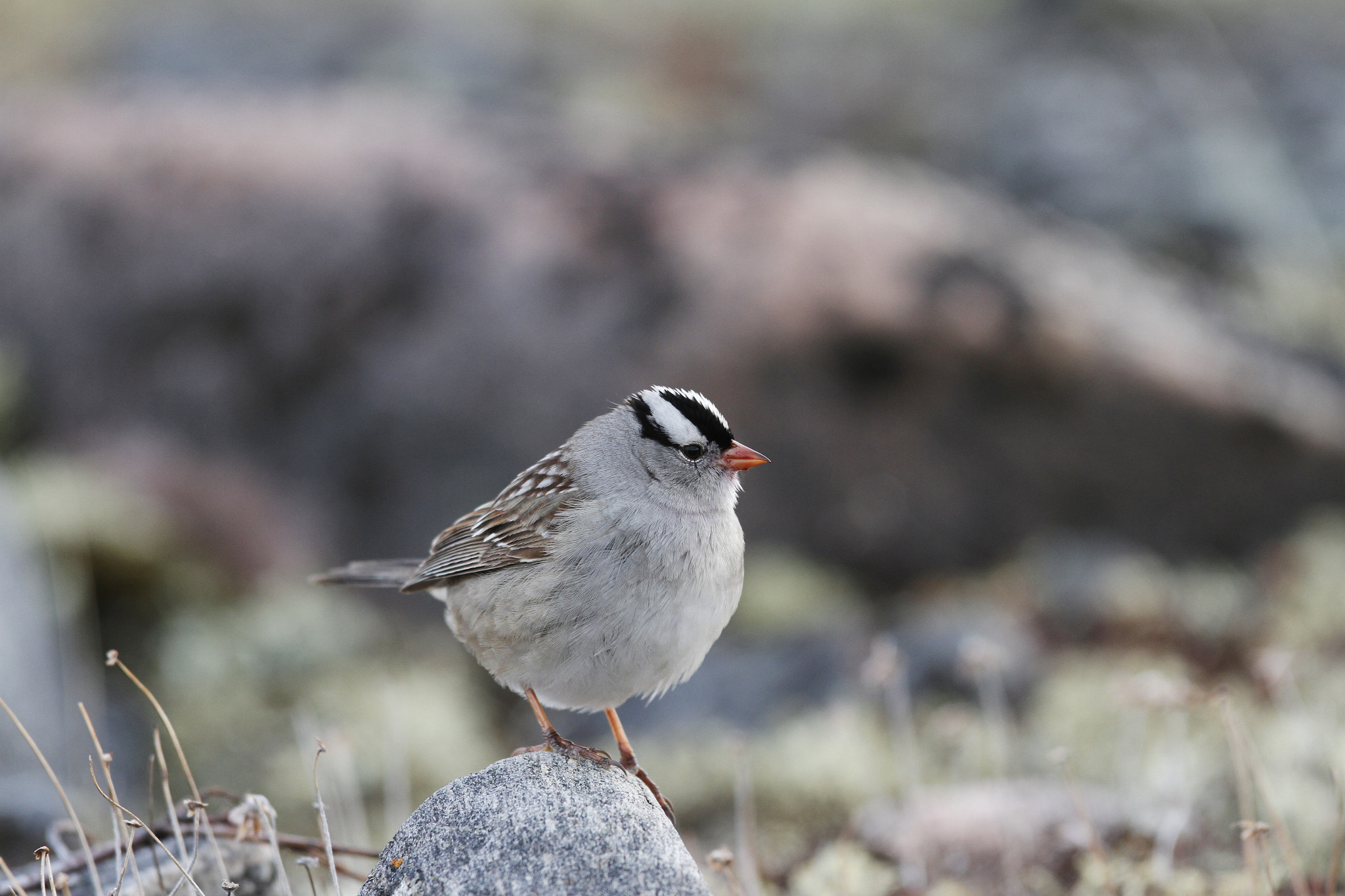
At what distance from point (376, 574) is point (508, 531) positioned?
827 millimetres

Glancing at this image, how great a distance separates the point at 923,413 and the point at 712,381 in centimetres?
169

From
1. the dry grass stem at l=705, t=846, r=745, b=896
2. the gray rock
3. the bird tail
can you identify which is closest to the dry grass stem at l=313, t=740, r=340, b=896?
the gray rock

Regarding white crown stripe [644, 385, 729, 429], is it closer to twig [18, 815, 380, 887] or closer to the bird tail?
the bird tail

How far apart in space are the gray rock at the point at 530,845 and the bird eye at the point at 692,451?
3.85ft

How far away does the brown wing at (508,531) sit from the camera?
3.85 metres

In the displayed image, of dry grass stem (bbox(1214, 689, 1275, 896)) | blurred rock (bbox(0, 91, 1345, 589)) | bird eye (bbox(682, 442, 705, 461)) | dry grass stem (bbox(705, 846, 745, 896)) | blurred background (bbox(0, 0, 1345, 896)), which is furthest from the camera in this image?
blurred rock (bbox(0, 91, 1345, 589))

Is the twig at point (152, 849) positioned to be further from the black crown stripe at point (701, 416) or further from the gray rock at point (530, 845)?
the black crown stripe at point (701, 416)

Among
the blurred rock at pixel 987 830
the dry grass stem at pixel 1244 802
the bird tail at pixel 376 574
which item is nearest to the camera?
the dry grass stem at pixel 1244 802

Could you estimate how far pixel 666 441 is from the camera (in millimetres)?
3859

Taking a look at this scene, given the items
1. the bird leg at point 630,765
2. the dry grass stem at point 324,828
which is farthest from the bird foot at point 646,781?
the dry grass stem at point 324,828

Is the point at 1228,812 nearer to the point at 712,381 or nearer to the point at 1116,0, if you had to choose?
the point at 712,381

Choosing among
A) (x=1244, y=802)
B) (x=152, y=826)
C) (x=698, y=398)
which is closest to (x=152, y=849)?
(x=152, y=826)

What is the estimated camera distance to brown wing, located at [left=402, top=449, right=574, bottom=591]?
3.85m

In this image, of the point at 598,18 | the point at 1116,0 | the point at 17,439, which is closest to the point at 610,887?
the point at 17,439
